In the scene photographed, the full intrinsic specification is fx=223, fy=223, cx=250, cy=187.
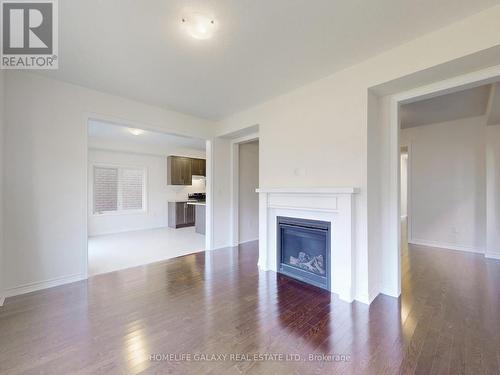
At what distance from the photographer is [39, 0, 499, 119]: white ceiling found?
176cm

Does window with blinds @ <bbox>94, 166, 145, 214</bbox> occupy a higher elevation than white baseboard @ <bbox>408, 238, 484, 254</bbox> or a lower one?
higher

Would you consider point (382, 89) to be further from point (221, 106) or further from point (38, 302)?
point (38, 302)

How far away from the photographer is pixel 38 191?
2816mm

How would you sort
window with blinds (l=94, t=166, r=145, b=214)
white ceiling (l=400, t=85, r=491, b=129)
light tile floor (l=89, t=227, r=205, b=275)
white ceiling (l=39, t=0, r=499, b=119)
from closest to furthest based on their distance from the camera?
white ceiling (l=39, t=0, r=499, b=119) < white ceiling (l=400, t=85, r=491, b=129) < light tile floor (l=89, t=227, r=205, b=275) < window with blinds (l=94, t=166, r=145, b=214)

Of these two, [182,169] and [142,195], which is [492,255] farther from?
[142,195]

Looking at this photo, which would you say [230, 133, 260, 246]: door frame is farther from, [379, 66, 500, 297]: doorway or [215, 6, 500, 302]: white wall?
[379, 66, 500, 297]: doorway

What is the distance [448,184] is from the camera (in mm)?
4816

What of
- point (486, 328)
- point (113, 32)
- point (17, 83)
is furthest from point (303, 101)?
point (17, 83)

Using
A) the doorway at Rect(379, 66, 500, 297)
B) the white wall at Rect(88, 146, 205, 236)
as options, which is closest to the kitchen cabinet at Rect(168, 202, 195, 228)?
the white wall at Rect(88, 146, 205, 236)

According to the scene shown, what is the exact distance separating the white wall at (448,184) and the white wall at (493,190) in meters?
0.29

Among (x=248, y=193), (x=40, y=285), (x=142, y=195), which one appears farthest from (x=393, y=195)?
(x=142, y=195)

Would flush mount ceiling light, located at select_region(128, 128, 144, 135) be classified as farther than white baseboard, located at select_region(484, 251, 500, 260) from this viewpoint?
Yes

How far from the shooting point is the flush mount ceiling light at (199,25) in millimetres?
1859

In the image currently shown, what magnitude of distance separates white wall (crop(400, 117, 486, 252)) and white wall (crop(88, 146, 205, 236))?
6.48 m
